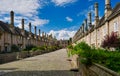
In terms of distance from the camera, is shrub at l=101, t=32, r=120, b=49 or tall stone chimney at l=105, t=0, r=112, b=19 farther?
tall stone chimney at l=105, t=0, r=112, b=19

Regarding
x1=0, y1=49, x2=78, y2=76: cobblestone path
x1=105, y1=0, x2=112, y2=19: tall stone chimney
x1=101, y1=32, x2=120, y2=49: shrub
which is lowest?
x1=0, y1=49, x2=78, y2=76: cobblestone path

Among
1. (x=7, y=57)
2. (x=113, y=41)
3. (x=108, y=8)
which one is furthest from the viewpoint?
(x=108, y=8)

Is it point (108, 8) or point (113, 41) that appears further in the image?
point (108, 8)

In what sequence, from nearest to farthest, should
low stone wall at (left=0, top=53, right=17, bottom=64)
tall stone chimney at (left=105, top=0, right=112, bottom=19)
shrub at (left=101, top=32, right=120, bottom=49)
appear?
shrub at (left=101, top=32, right=120, bottom=49), low stone wall at (left=0, top=53, right=17, bottom=64), tall stone chimney at (left=105, top=0, right=112, bottom=19)

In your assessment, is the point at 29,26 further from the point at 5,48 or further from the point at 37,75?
the point at 37,75

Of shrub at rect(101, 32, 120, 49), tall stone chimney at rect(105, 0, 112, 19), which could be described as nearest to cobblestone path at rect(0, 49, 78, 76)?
shrub at rect(101, 32, 120, 49)

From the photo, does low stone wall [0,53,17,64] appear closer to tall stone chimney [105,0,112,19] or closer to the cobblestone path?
the cobblestone path

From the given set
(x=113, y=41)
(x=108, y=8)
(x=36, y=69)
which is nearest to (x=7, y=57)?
(x=36, y=69)

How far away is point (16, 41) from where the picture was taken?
71438 millimetres

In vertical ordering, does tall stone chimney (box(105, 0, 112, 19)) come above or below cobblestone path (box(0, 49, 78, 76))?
above

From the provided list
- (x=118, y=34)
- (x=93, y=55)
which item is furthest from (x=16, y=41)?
(x=93, y=55)

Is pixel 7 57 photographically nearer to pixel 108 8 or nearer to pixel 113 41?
pixel 113 41

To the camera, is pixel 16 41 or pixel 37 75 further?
pixel 16 41

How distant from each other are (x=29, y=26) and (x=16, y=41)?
1994cm
